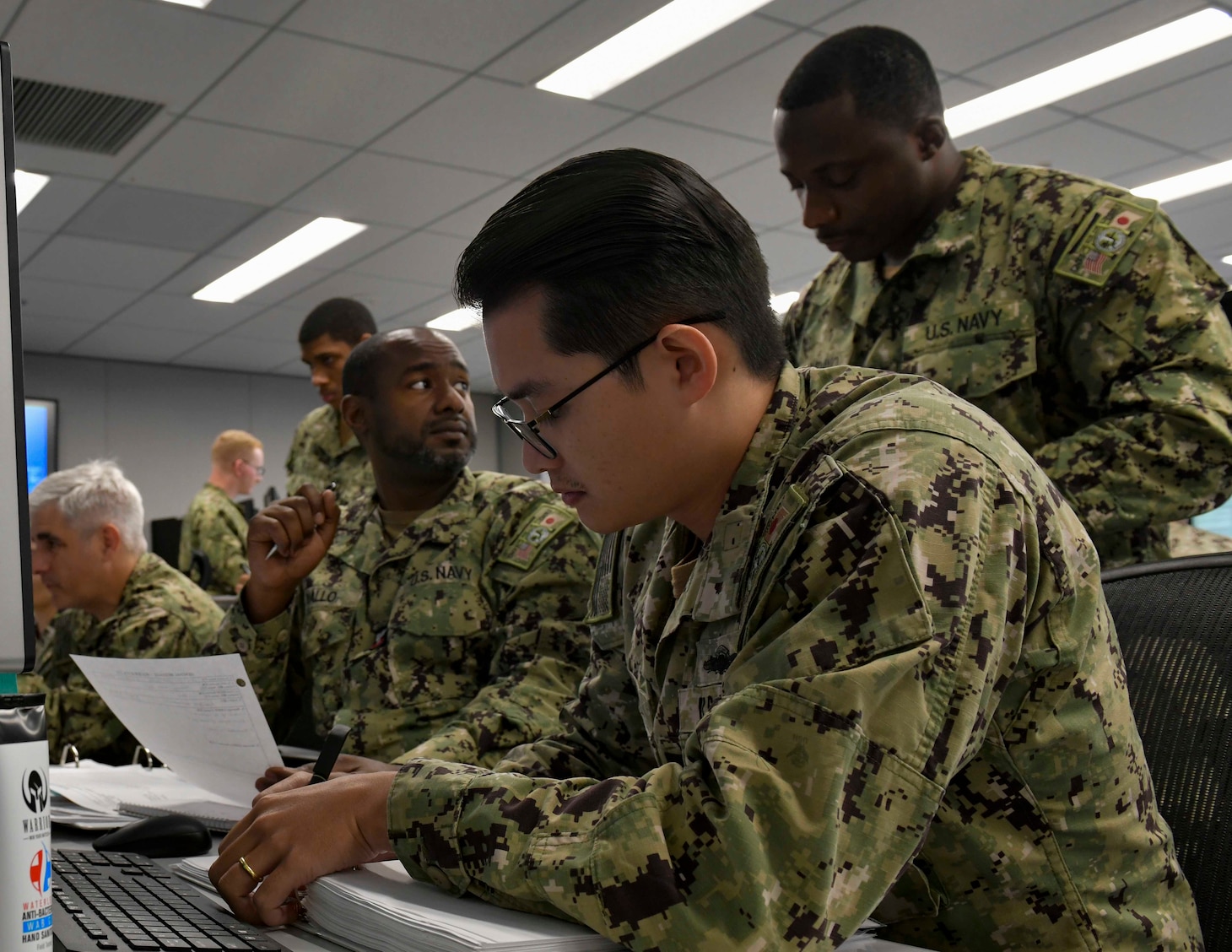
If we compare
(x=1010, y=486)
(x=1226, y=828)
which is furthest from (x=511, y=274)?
(x=1226, y=828)

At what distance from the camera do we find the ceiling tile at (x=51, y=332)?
24.0 ft

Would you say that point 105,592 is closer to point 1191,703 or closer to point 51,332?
→ point 1191,703

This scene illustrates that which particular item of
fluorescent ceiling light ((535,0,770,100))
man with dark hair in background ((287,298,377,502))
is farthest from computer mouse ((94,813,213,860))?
fluorescent ceiling light ((535,0,770,100))

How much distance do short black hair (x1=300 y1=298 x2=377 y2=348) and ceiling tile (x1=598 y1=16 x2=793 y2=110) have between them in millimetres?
1437

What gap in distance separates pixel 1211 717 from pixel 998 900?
0.27 metres

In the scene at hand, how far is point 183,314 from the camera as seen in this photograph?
7.31 metres

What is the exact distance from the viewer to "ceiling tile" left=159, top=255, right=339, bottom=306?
6.17 m

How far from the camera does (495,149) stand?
15.4 ft

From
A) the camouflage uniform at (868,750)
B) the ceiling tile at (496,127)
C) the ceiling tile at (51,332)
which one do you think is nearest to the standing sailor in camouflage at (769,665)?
the camouflage uniform at (868,750)

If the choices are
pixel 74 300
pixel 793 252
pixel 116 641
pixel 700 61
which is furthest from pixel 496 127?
pixel 74 300

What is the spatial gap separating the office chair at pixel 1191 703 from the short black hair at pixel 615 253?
41 cm

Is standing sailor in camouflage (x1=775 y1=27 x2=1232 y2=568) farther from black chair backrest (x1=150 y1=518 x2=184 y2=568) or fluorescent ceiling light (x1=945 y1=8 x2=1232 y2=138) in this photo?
black chair backrest (x1=150 y1=518 x2=184 y2=568)

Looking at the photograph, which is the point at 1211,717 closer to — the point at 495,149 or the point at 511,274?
the point at 511,274

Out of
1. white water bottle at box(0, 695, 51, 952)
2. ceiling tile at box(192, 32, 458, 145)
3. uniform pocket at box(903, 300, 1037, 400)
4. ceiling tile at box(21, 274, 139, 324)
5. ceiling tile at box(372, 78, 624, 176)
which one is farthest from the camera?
ceiling tile at box(21, 274, 139, 324)
